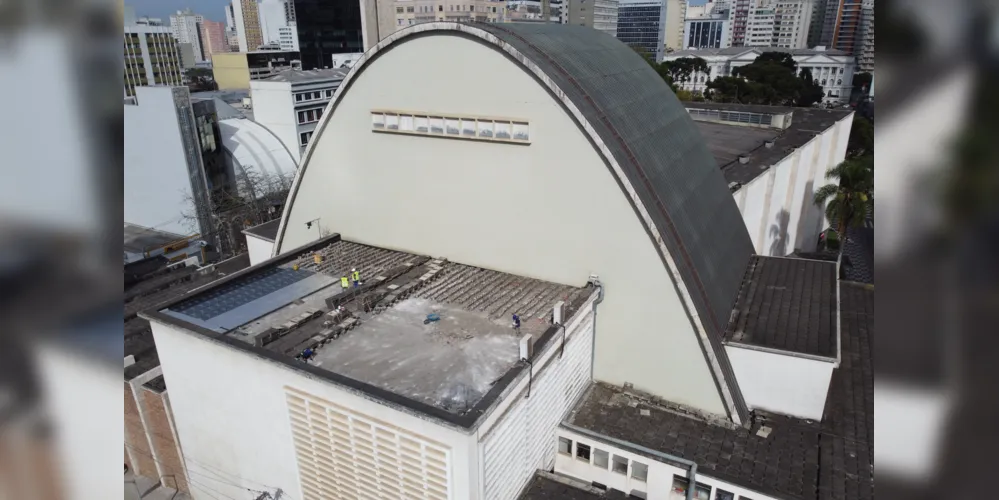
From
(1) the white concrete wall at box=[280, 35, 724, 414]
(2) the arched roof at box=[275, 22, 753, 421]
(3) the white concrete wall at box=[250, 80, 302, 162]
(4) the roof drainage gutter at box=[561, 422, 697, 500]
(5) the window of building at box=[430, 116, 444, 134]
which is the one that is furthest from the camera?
(3) the white concrete wall at box=[250, 80, 302, 162]

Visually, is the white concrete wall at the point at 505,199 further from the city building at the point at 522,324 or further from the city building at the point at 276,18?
the city building at the point at 276,18

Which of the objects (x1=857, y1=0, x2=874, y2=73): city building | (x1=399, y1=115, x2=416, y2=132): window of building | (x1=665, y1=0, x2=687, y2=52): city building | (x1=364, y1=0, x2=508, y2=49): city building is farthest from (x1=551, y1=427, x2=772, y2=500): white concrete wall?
(x1=665, y1=0, x2=687, y2=52): city building

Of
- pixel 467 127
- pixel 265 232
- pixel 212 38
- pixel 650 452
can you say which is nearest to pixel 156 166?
pixel 265 232

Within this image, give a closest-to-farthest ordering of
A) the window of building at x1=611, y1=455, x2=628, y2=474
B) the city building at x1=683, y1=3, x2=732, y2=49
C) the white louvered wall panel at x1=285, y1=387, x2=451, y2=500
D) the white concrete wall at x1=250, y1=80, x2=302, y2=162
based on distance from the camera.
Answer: the white louvered wall panel at x1=285, y1=387, x2=451, y2=500, the window of building at x1=611, y1=455, x2=628, y2=474, the white concrete wall at x1=250, y1=80, x2=302, y2=162, the city building at x1=683, y1=3, x2=732, y2=49

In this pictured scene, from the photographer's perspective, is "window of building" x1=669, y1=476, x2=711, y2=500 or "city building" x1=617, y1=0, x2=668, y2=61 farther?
"city building" x1=617, y1=0, x2=668, y2=61

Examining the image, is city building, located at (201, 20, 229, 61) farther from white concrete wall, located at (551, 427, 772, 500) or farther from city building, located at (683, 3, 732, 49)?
white concrete wall, located at (551, 427, 772, 500)
